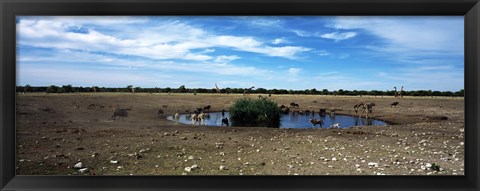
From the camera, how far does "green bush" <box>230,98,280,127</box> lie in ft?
9.10

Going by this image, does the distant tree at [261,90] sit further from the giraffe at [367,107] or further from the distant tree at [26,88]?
the distant tree at [26,88]

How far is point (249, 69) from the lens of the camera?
278 centimetres

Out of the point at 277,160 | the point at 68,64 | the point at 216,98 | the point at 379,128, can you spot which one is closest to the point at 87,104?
the point at 68,64

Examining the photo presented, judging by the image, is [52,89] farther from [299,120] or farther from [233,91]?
[299,120]

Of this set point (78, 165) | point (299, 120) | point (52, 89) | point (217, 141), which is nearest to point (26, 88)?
point (52, 89)

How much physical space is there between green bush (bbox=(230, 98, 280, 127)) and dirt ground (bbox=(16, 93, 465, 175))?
60 mm

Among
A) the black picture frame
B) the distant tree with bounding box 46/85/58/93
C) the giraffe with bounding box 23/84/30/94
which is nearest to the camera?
the black picture frame

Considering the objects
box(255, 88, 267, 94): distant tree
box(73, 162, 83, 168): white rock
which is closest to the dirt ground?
box(73, 162, 83, 168): white rock

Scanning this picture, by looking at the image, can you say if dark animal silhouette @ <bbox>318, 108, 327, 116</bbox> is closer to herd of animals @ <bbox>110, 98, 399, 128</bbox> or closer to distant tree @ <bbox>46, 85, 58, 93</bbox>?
herd of animals @ <bbox>110, 98, 399, 128</bbox>
